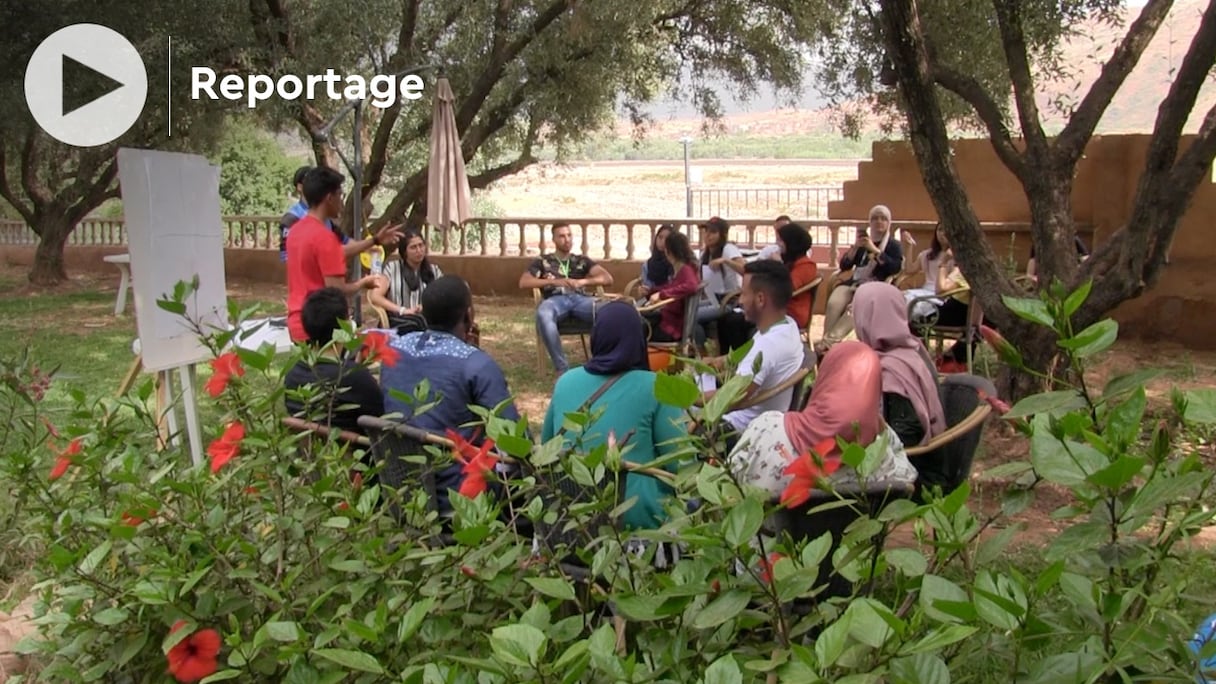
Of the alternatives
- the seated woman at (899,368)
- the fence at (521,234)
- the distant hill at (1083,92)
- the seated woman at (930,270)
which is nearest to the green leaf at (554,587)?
the seated woman at (899,368)

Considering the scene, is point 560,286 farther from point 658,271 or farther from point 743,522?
point 743,522

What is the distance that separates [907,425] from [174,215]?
2734 mm

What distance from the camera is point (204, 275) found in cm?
462

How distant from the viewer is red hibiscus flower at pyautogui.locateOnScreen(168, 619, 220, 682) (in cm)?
188

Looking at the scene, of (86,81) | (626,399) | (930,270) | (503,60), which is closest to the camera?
(626,399)

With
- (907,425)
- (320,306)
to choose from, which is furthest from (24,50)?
(907,425)

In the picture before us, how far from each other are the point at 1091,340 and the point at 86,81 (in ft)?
42.1

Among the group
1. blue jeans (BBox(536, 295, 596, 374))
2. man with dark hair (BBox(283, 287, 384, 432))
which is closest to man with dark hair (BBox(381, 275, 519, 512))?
man with dark hair (BBox(283, 287, 384, 432))

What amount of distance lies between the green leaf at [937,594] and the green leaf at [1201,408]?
0.32 m

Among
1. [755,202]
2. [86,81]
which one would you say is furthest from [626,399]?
[755,202]

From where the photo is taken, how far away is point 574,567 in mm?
2498

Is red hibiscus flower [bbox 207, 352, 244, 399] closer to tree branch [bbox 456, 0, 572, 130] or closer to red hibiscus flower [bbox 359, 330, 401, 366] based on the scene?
red hibiscus flower [bbox 359, 330, 401, 366]

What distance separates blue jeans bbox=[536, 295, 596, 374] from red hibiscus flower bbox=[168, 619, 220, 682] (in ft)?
19.4

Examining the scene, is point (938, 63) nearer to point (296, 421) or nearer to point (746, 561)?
point (296, 421)
